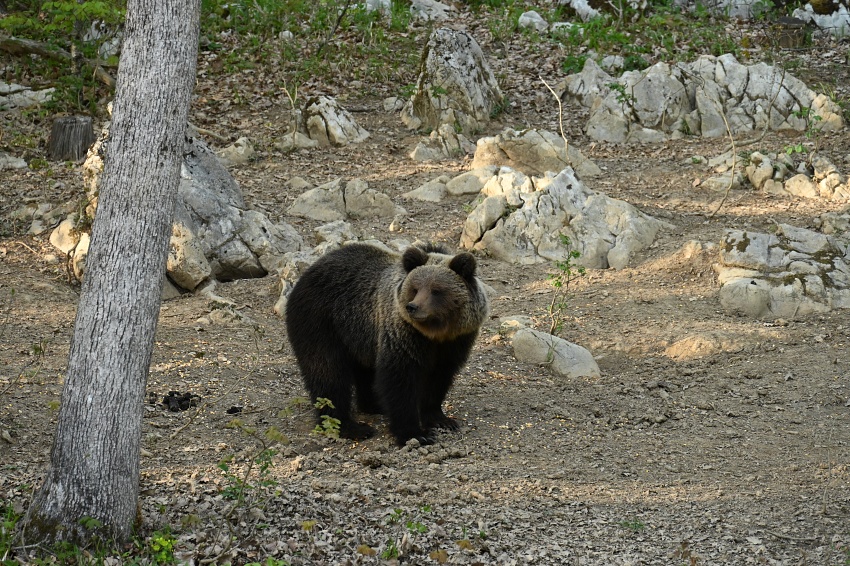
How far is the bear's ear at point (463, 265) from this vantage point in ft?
22.5

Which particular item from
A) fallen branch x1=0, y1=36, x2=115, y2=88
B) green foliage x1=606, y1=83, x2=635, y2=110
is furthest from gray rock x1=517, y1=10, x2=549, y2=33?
fallen branch x1=0, y1=36, x2=115, y2=88

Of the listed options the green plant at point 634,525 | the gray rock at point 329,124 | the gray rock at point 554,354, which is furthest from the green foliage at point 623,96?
the green plant at point 634,525

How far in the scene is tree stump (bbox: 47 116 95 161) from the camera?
13.7m

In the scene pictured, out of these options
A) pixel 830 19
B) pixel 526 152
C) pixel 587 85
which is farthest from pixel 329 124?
pixel 830 19

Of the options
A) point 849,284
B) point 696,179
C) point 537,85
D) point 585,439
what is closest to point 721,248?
point 849,284

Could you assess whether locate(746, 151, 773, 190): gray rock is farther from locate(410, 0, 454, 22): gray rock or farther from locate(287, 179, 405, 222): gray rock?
locate(410, 0, 454, 22): gray rock

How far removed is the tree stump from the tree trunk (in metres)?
10.2

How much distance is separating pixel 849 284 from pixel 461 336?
16.8 ft

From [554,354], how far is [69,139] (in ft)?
30.1

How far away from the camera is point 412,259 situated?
6.94m

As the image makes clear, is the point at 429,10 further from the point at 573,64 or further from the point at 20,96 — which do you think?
the point at 20,96

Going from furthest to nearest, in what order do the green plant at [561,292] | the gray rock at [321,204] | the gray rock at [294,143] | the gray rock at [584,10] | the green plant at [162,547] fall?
the gray rock at [584,10], the gray rock at [294,143], the gray rock at [321,204], the green plant at [561,292], the green plant at [162,547]

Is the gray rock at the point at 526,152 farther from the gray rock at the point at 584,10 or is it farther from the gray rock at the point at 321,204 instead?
the gray rock at the point at 584,10

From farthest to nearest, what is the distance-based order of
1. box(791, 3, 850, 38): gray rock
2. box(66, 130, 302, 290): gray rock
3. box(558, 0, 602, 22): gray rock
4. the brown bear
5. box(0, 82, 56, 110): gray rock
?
box(558, 0, 602, 22): gray rock, box(791, 3, 850, 38): gray rock, box(0, 82, 56, 110): gray rock, box(66, 130, 302, 290): gray rock, the brown bear
